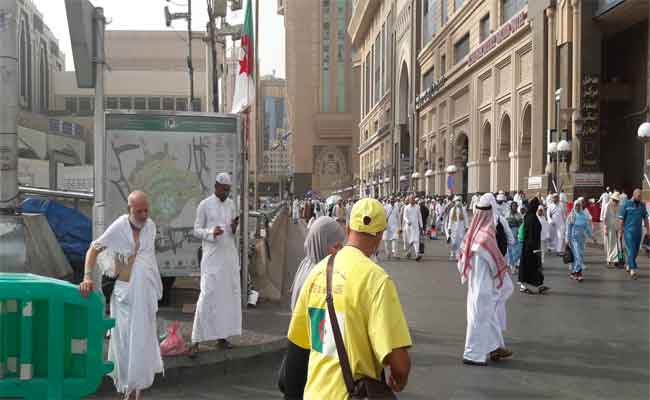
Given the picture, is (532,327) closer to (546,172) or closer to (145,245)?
(145,245)

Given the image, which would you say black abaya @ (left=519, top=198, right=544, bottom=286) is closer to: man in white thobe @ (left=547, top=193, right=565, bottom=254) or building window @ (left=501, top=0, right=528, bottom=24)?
man in white thobe @ (left=547, top=193, right=565, bottom=254)

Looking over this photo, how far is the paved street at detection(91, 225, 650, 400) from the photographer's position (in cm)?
556

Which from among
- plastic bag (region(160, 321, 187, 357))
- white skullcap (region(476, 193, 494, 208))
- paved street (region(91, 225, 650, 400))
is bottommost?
paved street (region(91, 225, 650, 400))

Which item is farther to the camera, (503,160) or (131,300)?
(503,160)

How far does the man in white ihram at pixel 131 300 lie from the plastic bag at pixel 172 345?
110cm

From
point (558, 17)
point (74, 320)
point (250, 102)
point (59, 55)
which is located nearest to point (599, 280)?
point (250, 102)

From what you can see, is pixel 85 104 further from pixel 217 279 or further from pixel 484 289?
pixel 484 289

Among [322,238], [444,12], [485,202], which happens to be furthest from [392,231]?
[444,12]

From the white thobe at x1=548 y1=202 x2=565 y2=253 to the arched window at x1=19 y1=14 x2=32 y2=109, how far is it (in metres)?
30.4

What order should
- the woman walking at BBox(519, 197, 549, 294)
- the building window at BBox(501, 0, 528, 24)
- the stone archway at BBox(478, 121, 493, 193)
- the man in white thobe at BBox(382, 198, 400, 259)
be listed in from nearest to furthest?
the woman walking at BBox(519, 197, 549, 294) → the man in white thobe at BBox(382, 198, 400, 259) → the building window at BBox(501, 0, 528, 24) → the stone archway at BBox(478, 121, 493, 193)

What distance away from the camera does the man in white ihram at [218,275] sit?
21.1 ft

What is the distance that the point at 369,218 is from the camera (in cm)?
260

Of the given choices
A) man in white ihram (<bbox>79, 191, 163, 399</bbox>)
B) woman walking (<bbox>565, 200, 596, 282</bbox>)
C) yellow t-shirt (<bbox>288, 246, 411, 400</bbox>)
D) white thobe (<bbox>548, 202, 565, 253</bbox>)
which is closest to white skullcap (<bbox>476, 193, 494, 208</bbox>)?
man in white ihram (<bbox>79, 191, 163, 399</bbox>)

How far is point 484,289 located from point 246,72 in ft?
16.1
